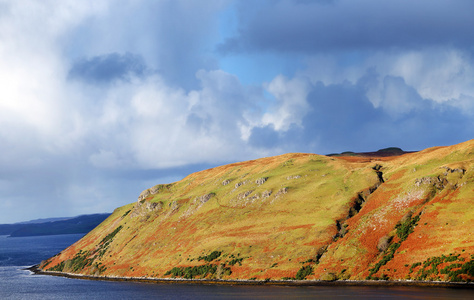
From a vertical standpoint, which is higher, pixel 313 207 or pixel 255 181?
pixel 255 181

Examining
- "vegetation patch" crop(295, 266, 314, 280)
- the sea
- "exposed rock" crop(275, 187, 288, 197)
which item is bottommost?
the sea

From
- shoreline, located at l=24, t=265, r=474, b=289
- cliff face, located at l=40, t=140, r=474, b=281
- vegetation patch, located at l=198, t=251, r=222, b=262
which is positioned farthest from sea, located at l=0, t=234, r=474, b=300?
vegetation patch, located at l=198, t=251, r=222, b=262

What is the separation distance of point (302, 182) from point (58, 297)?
104348 millimetres

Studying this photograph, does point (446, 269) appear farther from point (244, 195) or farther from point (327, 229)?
point (244, 195)

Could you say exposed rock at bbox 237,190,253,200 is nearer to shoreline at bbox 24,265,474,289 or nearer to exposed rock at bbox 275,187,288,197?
exposed rock at bbox 275,187,288,197

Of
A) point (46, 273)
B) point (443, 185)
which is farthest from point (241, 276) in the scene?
point (46, 273)

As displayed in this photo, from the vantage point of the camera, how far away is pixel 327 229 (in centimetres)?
13450

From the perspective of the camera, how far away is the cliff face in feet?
354

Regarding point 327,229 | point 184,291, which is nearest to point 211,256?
point 184,291

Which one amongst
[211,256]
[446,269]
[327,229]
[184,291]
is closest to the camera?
[446,269]

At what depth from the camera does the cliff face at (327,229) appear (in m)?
108

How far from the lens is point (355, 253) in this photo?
117 metres

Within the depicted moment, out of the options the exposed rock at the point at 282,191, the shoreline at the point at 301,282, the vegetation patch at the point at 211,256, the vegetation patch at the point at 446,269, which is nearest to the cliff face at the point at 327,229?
the vegetation patch at the point at 446,269

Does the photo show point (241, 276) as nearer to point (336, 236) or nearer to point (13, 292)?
point (336, 236)
